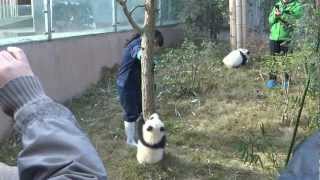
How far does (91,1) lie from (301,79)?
3418mm

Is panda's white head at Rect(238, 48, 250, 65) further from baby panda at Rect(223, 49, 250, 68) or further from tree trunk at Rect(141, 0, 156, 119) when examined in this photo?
tree trunk at Rect(141, 0, 156, 119)

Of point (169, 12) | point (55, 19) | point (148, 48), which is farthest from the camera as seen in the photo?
point (169, 12)

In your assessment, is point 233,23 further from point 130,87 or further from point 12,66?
point 12,66

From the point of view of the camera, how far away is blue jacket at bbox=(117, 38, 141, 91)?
5.43 meters

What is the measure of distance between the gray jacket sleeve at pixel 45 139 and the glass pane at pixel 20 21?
193 inches

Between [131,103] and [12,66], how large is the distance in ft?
14.9

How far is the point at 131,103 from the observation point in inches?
220

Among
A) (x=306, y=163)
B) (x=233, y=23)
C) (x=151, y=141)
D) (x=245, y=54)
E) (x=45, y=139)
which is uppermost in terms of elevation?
(x=233, y=23)

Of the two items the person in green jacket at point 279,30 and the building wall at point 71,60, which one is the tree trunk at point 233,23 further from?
the building wall at point 71,60

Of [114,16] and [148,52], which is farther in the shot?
[114,16]

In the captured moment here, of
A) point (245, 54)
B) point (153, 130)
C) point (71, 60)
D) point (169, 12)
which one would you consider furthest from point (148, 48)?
point (169, 12)

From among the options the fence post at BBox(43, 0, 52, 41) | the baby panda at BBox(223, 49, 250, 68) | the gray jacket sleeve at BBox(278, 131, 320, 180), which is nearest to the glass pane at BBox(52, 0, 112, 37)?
the fence post at BBox(43, 0, 52, 41)

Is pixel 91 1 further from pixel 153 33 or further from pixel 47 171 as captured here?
pixel 47 171

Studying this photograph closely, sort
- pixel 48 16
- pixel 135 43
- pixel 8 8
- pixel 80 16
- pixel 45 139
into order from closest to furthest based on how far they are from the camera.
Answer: pixel 45 139 → pixel 135 43 → pixel 8 8 → pixel 48 16 → pixel 80 16
